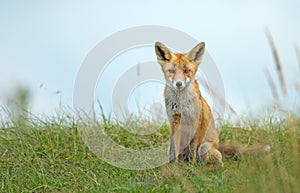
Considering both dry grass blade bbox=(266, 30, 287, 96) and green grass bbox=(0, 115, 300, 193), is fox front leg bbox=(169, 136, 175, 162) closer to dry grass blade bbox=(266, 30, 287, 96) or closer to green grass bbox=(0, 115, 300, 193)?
green grass bbox=(0, 115, 300, 193)

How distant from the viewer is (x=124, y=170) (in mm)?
6469

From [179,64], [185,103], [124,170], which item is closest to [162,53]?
[179,64]

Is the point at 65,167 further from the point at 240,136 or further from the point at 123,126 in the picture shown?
the point at 240,136

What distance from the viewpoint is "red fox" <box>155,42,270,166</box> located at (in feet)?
19.0

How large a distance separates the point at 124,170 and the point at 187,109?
1164mm

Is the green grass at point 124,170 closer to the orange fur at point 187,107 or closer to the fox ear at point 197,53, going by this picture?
the orange fur at point 187,107

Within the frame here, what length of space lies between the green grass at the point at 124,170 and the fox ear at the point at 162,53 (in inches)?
48.1

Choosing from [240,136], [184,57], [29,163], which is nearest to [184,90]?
[184,57]

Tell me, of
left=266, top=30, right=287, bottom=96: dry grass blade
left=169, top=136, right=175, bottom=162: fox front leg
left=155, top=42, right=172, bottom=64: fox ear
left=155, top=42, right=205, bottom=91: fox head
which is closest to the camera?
left=266, top=30, right=287, bottom=96: dry grass blade

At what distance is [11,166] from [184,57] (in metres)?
2.70

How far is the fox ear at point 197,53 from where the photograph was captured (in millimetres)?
5941

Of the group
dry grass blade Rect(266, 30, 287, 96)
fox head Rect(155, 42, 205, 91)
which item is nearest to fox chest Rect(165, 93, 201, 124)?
fox head Rect(155, 42, 205, 91)

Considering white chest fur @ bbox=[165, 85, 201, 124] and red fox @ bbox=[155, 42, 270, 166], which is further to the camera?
white chest fur @ bbox=[165, 85, 201, 124]

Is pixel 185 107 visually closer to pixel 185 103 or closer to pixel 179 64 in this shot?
pixel 185 103
